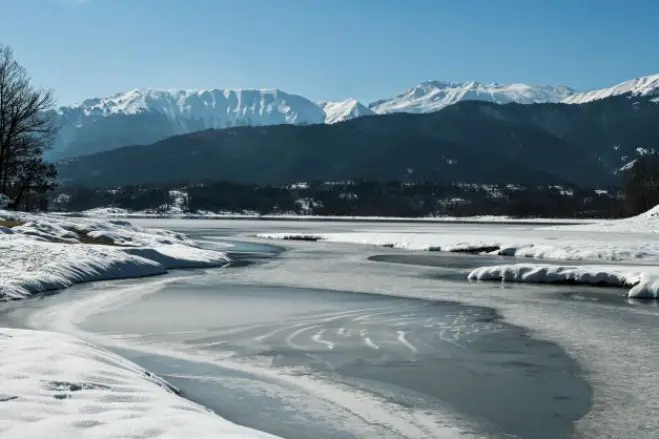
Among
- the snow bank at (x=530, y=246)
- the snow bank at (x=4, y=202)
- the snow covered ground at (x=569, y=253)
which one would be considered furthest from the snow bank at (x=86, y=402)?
the snow bank at (x=4, y=202)

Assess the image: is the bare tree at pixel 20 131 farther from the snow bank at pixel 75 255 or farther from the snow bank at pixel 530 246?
the snow bank at pixel 530 246

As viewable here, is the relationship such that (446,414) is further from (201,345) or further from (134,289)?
(134,289)

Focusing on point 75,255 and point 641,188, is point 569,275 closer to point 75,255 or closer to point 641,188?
point 75,255

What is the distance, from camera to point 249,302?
2494cm

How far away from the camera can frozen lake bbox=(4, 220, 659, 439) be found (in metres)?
10.8

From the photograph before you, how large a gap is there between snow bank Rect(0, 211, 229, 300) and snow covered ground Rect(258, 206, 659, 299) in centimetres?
1797

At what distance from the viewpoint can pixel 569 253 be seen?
47.3 metres

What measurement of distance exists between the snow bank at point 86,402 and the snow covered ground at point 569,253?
22855 mm

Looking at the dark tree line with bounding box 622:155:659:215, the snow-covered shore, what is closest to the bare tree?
the snow-covered shore

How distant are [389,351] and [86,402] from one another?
8.72 m

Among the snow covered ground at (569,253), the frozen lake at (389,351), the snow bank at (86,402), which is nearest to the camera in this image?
the snow bank at (86,402)

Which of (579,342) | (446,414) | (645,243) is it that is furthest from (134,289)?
(645,243)

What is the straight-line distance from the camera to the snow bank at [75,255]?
91.9 feet

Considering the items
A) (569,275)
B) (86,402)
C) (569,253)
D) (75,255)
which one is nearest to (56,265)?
(75,255)
